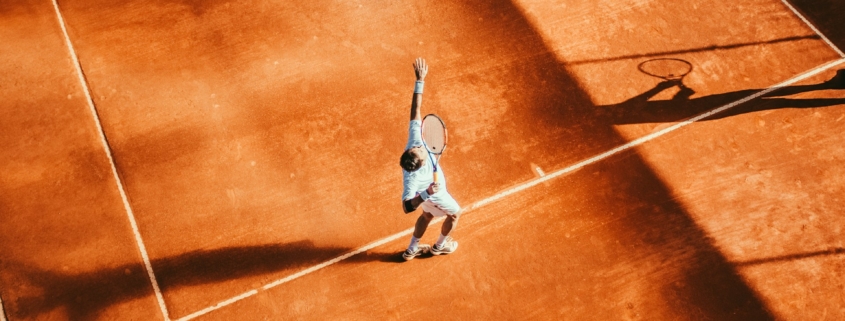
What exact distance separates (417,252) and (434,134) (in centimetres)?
198

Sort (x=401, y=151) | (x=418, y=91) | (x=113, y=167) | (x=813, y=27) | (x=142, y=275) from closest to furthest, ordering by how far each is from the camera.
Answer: (x=418, y=91) → (x=142, y=275) → (x=113, y=167) → (x=401, y=151) → (x=813, y=27)

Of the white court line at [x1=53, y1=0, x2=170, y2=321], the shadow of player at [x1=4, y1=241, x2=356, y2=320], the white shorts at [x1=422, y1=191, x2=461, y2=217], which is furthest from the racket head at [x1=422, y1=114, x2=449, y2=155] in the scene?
the white court line at [x1=53, y1=0, x2=170, y2=321]

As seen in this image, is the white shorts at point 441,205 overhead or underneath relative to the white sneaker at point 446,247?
overhead

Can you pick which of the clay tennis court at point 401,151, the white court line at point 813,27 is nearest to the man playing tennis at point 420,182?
the clay tennis court at point 401,151

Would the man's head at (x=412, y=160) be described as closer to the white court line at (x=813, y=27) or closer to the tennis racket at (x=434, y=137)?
the tennis racket at (x=434, y=137)

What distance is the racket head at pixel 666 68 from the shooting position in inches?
327

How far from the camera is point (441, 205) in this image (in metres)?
5.27

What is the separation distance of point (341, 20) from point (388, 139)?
2.46m

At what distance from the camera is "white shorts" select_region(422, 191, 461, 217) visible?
515 cm

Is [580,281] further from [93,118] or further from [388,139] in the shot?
[93,118]

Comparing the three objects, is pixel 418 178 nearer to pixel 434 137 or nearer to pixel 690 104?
pixel 434 137

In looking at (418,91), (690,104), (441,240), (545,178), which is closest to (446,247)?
(441,240)

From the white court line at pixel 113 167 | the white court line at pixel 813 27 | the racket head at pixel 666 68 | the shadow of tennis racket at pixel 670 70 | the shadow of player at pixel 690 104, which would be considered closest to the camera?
the white court line at pixel 113 167

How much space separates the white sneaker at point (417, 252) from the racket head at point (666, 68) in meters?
4.52
